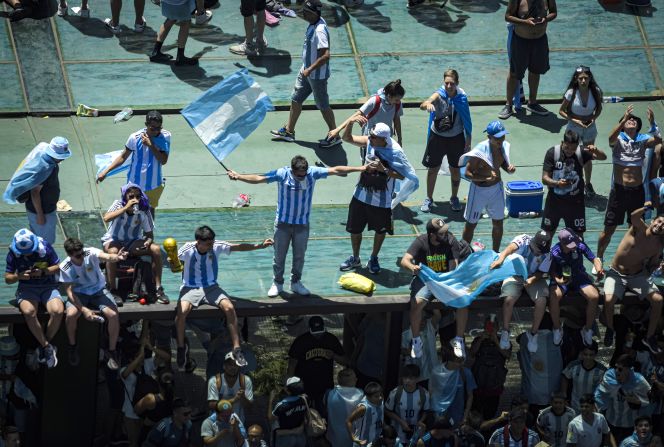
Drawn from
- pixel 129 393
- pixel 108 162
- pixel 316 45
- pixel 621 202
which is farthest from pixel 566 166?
pixel 129 393

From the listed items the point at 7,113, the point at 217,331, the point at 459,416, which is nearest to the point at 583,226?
the point at 459,416

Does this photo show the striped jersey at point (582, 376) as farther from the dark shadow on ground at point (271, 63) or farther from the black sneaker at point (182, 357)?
the dark shadow on ground at point (271, 63)

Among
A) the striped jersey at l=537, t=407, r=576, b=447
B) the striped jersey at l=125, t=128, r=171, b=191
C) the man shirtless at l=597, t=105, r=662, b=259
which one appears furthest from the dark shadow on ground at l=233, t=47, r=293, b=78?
Answer: the striped jersey at l=537, t=407, r=576, b=447

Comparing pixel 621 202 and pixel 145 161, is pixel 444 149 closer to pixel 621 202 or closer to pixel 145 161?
Answer: pixel 621 202

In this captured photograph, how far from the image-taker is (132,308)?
16.6 metres

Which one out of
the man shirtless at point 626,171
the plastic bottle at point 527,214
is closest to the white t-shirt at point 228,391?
the man shirtless at point 626,171

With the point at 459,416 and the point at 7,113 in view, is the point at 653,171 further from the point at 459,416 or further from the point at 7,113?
the point at 7,113

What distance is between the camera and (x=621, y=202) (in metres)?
18.2

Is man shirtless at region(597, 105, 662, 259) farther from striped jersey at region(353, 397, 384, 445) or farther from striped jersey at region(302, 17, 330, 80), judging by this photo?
striped jersey at region(302, 17, 330, 80)

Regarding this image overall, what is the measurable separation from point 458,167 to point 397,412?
11.8 ft

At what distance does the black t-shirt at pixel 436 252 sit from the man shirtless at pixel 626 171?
2.25 meters

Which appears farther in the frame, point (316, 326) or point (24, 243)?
point (316, 326)

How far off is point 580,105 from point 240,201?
4.48 meters

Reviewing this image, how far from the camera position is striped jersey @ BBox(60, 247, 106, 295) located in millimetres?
16031
